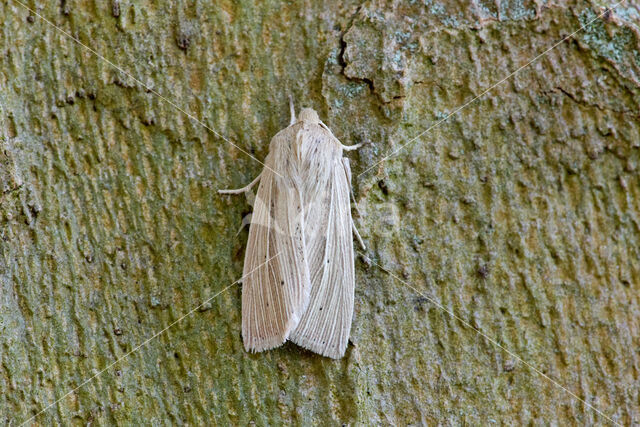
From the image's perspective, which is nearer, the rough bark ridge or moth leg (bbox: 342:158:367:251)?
the rough bark ridge

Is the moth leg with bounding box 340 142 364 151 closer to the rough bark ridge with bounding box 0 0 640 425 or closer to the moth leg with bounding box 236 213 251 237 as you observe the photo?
the rough bark ridge with bounding box 0 0 640 425

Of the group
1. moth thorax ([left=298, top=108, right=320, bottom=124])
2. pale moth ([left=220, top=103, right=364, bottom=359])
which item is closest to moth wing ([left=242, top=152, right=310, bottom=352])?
pale moth ([left=220, top=103, right=364, bottom=359])

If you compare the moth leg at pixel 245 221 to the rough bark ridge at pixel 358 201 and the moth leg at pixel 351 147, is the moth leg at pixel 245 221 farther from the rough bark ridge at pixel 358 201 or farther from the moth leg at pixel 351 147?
the moth leg at pixel 351 147

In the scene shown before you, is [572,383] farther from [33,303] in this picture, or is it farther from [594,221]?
[33,303]

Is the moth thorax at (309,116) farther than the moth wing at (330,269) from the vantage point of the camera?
Yes

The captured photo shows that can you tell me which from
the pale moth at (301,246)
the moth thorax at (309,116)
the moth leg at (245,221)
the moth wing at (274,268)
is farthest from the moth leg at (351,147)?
the moth leg at (245,221)

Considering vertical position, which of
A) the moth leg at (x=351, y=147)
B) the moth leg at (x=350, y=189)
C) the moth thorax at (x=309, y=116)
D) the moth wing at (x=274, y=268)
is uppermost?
the moth thorax at (x=309, y=116)

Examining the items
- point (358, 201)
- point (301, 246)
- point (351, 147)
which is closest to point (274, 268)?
point (301, 246)

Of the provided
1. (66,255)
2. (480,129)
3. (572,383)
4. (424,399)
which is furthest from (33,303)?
(572,383)
